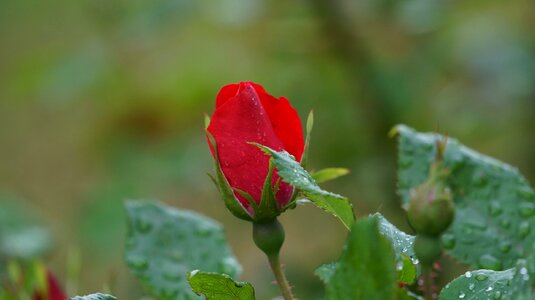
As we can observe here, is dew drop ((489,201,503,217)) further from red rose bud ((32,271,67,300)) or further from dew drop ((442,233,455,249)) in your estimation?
red rose bud ((32,271,67,300))

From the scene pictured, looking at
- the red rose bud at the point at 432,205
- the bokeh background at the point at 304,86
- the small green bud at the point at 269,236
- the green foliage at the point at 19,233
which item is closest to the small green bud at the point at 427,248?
the red rose bud at the point at 432,205

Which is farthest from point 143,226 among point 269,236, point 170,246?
point 269,236

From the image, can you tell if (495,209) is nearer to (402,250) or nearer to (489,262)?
(489,262)

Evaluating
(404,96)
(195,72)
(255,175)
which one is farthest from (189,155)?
(255,175)

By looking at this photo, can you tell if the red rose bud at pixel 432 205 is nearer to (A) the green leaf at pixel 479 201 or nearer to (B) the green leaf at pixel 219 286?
(B) the green leaf at pixel 219 286

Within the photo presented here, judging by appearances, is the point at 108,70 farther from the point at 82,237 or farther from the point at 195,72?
the point at 82,237

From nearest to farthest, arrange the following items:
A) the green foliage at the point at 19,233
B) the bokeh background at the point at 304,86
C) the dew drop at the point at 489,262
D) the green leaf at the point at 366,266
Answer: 1. the green leaf at the point at 366,266
2. the dew drop at the point at 489,262
3. the green foliage at the point at 19,233
4. the bokeh background at the point at 304,86
